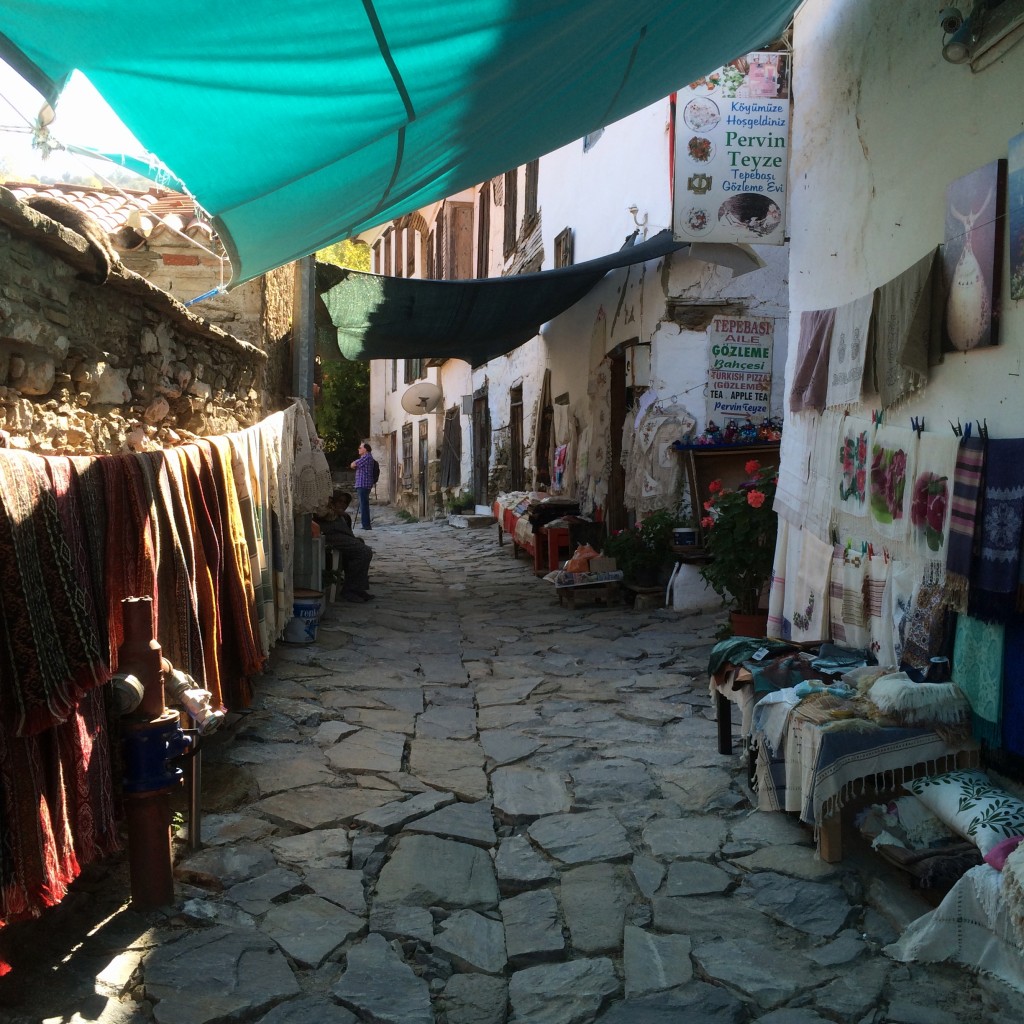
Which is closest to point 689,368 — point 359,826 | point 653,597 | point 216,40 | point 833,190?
point 653,597

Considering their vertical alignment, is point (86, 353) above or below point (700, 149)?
below

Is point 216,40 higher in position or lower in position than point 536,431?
higher

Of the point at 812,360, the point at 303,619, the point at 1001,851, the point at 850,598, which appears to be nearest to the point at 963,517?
the point at 1001,851

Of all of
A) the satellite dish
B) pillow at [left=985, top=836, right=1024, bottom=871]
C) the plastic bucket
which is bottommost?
the plastic bucket

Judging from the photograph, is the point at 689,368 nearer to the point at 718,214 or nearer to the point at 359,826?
the point at 718,214

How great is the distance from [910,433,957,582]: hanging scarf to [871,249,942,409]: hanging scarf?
29 cm

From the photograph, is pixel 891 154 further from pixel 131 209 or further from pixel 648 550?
pixel 131 209

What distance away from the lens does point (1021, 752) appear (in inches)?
117

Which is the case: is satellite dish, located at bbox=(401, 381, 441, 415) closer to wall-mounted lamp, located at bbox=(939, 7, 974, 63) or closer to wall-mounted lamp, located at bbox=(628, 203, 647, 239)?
wall-mounted lamp, located at bbox=(628, 203, 647, 239)

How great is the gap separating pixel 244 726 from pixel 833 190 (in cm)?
412

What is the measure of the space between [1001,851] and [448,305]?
804 cm

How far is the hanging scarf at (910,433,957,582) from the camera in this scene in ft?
11.3

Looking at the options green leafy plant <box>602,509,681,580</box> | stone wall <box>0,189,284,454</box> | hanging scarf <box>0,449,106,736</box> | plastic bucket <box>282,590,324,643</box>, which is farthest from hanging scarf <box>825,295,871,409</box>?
plastic bucket <box>282,590,324,643</box>

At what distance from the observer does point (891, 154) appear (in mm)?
4156
